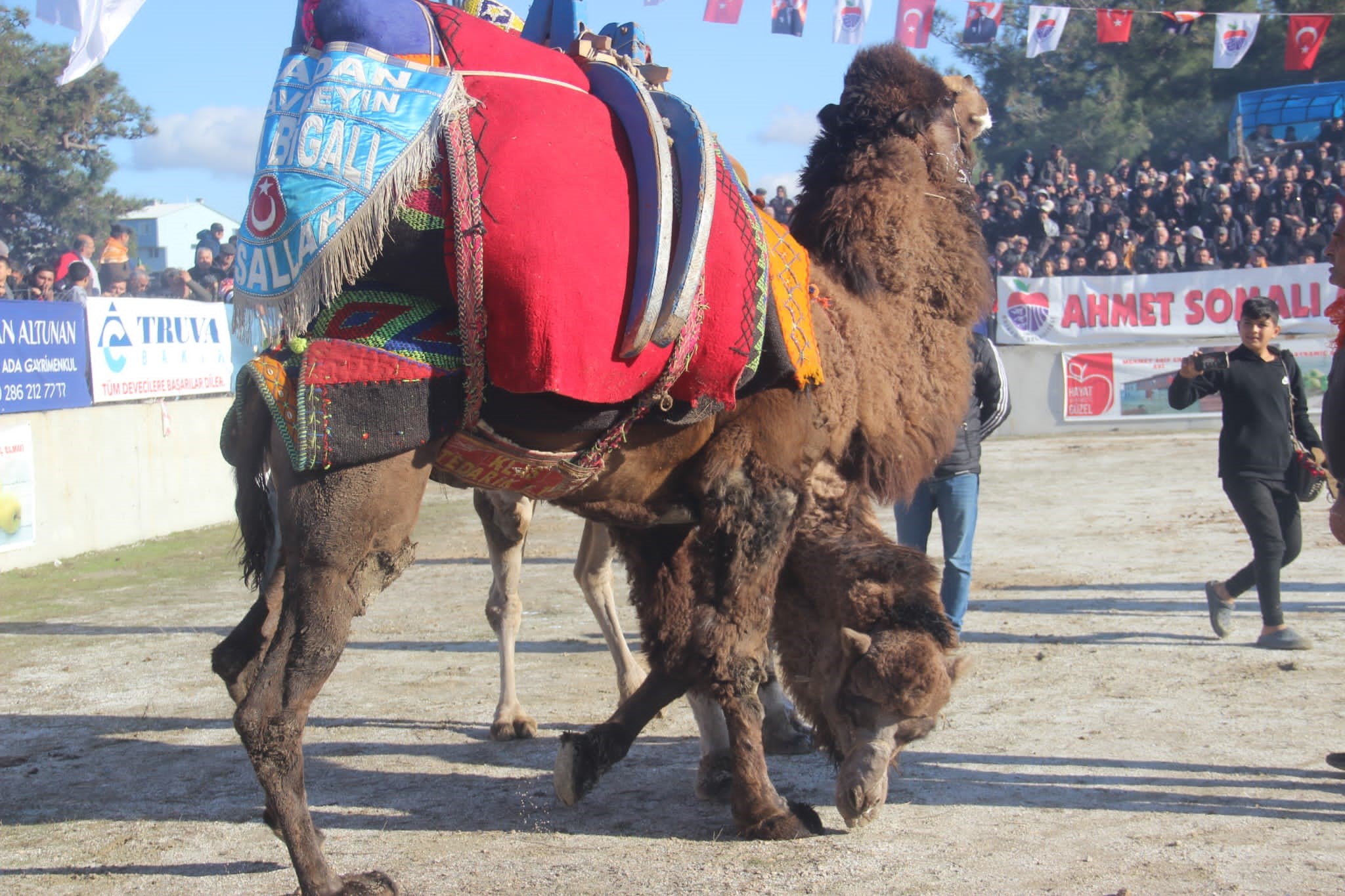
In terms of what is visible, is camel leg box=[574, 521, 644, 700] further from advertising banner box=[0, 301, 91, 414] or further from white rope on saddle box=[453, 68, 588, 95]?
advertising banner box=[0, 301, 91, 414]

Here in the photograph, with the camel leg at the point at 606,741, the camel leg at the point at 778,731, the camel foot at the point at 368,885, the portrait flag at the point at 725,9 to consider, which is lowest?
the camel leg at the point at 778,731

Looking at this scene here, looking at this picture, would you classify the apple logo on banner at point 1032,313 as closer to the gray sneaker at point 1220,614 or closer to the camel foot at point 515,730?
the gray sneaker at point 1220,614

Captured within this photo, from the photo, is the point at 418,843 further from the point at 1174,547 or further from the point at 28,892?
the point at 1174,547

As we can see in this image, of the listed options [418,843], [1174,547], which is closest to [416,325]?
[418,843]

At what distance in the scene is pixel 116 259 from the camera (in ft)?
50.9

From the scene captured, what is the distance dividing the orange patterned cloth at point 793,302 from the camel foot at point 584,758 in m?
1.43

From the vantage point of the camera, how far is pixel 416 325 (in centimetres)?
334

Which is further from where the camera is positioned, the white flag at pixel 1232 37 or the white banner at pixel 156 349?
the white flag at pixel 1232 37

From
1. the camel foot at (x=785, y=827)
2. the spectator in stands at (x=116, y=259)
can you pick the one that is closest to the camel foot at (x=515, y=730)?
the camel foot at (x=785, y=827)

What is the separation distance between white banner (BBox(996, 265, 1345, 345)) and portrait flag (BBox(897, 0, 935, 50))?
3850 mm

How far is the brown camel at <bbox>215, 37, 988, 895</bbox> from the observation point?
11.1 ft

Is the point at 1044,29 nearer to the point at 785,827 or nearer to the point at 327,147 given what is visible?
the point at 785,827

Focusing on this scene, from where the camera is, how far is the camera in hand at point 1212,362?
680 centimetres

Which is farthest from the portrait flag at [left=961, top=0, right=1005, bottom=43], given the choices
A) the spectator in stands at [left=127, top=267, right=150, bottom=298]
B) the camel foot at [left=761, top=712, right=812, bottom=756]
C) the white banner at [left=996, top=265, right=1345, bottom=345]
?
the camel foot at [left=761, top=712, right=812, bottom=756]
